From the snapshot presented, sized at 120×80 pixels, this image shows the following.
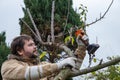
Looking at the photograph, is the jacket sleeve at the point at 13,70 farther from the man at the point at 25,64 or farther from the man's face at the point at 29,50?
the man's face at the point at 29,50

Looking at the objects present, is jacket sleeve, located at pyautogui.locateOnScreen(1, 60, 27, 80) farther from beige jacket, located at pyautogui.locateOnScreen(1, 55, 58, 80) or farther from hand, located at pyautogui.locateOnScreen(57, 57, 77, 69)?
hand, located at pyautogui.locateOnScreen(57, 57, 77, 69)

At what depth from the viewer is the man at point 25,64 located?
4.77 metres

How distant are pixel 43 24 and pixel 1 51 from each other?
4.52 m

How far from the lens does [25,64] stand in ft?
16.3

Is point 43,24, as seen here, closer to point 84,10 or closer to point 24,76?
point 84,10

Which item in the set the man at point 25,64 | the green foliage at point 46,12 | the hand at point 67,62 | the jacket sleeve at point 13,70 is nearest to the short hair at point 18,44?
the man at point 25,64

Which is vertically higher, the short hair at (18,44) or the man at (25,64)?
the short hair at (18,44)

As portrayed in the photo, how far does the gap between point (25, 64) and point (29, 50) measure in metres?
0.13

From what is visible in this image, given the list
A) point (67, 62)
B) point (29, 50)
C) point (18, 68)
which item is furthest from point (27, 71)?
point (67, 62)

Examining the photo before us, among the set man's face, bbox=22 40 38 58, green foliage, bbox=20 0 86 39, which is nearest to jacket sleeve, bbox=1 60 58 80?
man's face, bbox=22 40 38 58

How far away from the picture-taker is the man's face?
494 cm

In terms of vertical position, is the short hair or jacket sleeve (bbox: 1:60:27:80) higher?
the short hair

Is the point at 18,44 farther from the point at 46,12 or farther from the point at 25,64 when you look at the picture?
the point at 46,12

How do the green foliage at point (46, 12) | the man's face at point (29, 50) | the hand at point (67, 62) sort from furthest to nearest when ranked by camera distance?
1. the green foliage at point (46, 12)
2. the man's face at point (29, 50)
3. the hand at point (67, 62)
